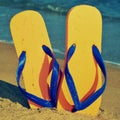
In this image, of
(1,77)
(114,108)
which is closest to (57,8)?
(1,77)

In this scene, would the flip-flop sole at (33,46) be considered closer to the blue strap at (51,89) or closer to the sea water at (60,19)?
the blue strap at (51,89)

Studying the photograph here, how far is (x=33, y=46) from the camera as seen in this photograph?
4.14m

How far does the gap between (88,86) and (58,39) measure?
12.4ft

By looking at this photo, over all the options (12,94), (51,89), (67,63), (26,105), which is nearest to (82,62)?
(67,63)

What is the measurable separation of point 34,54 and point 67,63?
1.01 ft

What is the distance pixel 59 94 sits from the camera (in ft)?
13.6

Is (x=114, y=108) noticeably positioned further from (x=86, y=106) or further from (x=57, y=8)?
(x=57, y=8)

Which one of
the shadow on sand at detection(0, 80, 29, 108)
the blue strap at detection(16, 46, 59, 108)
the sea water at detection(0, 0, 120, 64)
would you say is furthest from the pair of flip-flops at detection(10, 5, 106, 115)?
the sea water at detection(0, 0, 120, 64)

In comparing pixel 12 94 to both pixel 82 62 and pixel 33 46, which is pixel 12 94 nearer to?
pixel 33 46

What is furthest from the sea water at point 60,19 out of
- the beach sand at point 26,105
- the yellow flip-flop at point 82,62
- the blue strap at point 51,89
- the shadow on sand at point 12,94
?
the blue strap at point 51,89

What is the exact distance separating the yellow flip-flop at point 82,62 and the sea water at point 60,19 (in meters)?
2.41

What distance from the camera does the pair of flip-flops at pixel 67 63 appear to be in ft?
13.4

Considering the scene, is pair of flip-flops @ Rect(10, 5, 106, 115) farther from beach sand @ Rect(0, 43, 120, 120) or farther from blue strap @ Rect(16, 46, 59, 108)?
beach sand @ Rect(0, 43, 120, 120)

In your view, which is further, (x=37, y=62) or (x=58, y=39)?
(x=58, y=39)
